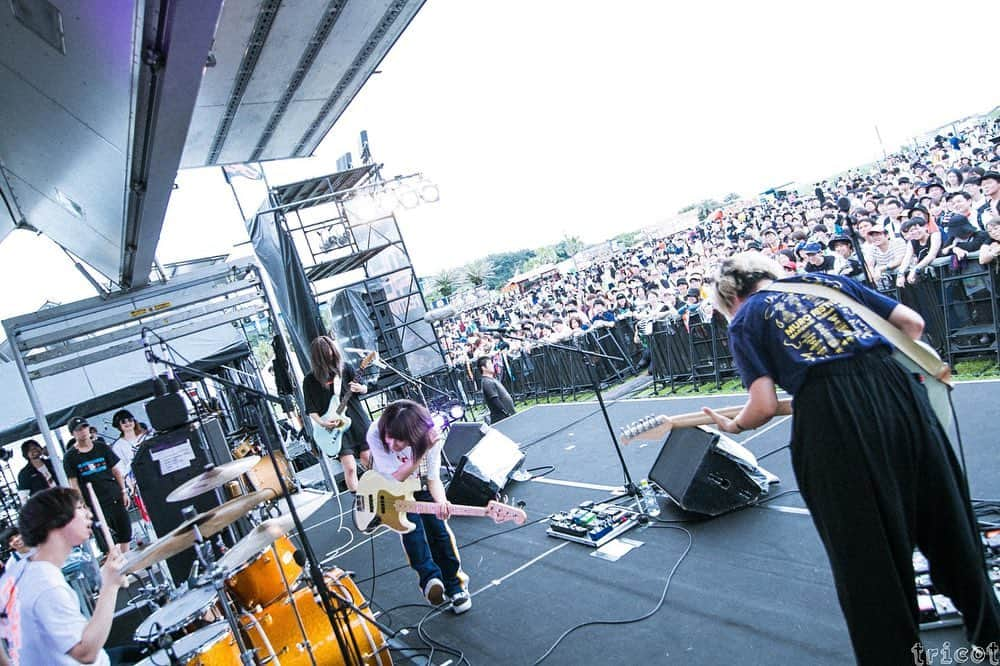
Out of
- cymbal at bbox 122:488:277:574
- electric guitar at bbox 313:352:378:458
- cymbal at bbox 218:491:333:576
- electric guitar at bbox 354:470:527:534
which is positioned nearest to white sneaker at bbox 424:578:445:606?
electric guitar at bbox 354:470:527:534

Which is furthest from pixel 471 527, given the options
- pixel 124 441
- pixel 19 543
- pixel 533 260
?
pixel 533 260

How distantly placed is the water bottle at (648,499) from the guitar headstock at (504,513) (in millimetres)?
1221

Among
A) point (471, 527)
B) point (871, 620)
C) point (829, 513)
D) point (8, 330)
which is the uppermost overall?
point (8, 330)

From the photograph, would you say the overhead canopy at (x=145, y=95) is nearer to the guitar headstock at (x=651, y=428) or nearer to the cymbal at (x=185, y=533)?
the cymbal at (x=185, y=533)

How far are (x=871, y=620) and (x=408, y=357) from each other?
30.2ft

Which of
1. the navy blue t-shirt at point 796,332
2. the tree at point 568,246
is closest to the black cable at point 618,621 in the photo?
the navy blue t-shirt at point 796,332

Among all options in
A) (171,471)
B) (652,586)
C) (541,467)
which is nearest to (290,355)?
(171,471)

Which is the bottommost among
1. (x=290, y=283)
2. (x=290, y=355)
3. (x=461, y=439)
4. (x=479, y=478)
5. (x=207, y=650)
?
(x=479, y=478)

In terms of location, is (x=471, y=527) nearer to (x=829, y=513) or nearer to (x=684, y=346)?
(x=829, y=513)

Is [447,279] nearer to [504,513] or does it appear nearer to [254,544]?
[504,513]

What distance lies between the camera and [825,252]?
775 centimetres

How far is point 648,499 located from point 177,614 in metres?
3.19

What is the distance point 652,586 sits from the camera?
11.7ft

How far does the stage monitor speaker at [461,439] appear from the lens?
6.62 metres
